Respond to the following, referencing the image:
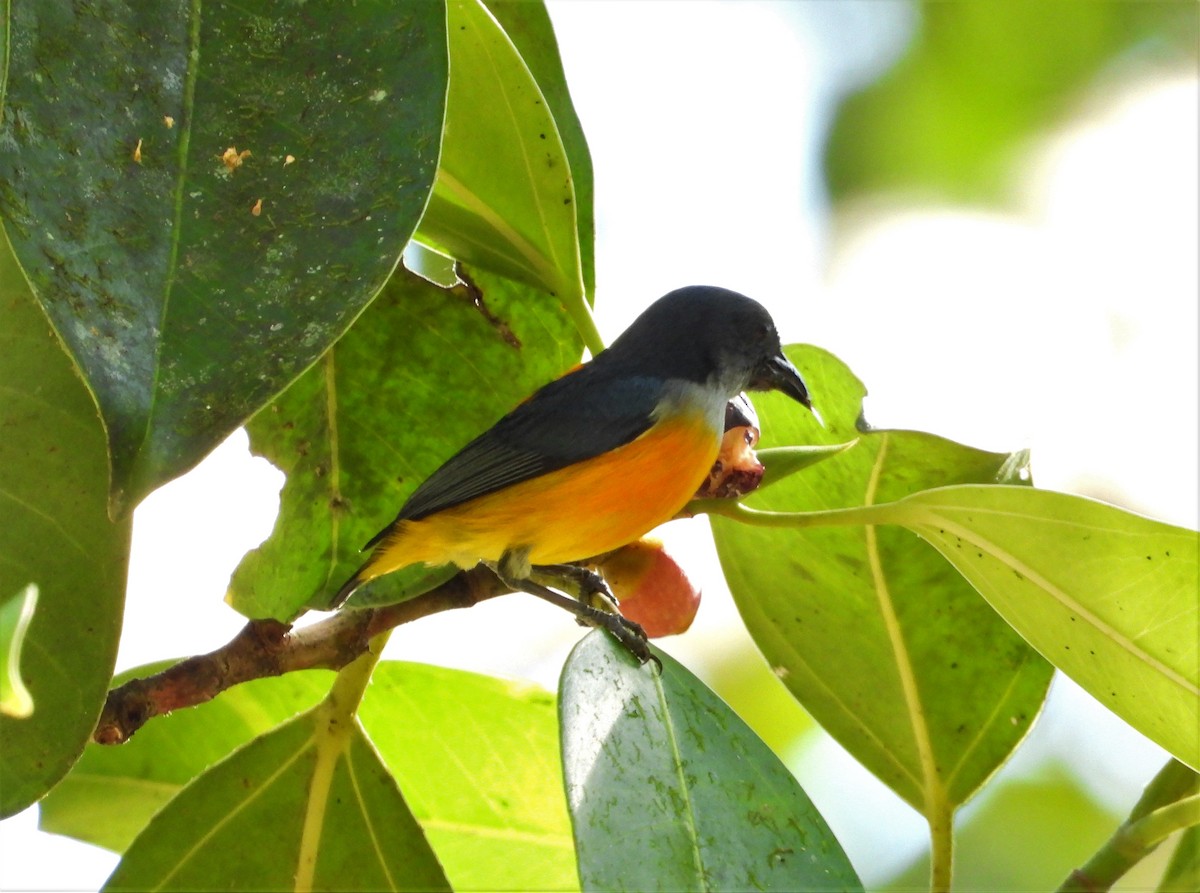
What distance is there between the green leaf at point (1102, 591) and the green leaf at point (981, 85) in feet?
7.52

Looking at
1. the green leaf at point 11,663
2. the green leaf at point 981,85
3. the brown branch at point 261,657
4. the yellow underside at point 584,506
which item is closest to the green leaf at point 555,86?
the yellow underside at point 584,506

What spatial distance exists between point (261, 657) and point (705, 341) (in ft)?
4.53

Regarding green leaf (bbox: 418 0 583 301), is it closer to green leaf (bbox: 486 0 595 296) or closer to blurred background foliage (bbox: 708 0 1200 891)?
green leaf (bbox: 486 0 595 296)

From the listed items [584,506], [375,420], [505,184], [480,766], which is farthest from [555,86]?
[480,766]

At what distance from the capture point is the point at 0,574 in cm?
153

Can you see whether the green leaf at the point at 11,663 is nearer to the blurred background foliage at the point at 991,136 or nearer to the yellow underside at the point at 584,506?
the yellow underside at the point at 584,506

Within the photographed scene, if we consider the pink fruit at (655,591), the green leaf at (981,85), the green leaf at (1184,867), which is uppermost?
the green leaf at (981,85)

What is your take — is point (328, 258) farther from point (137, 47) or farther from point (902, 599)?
point (902, 599)

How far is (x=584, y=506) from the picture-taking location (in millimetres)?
2375

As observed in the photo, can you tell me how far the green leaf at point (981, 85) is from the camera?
143 inches

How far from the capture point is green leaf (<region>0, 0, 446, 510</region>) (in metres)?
1.17

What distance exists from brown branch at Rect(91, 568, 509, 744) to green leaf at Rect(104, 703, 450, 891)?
0.57 feet

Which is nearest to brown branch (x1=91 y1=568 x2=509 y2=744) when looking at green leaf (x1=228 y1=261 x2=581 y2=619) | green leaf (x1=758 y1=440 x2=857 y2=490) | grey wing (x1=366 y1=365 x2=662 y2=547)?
green leaf (x1=228 y1=261 x2=581 y2=619)

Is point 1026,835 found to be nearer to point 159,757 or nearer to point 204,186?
point 159,757
